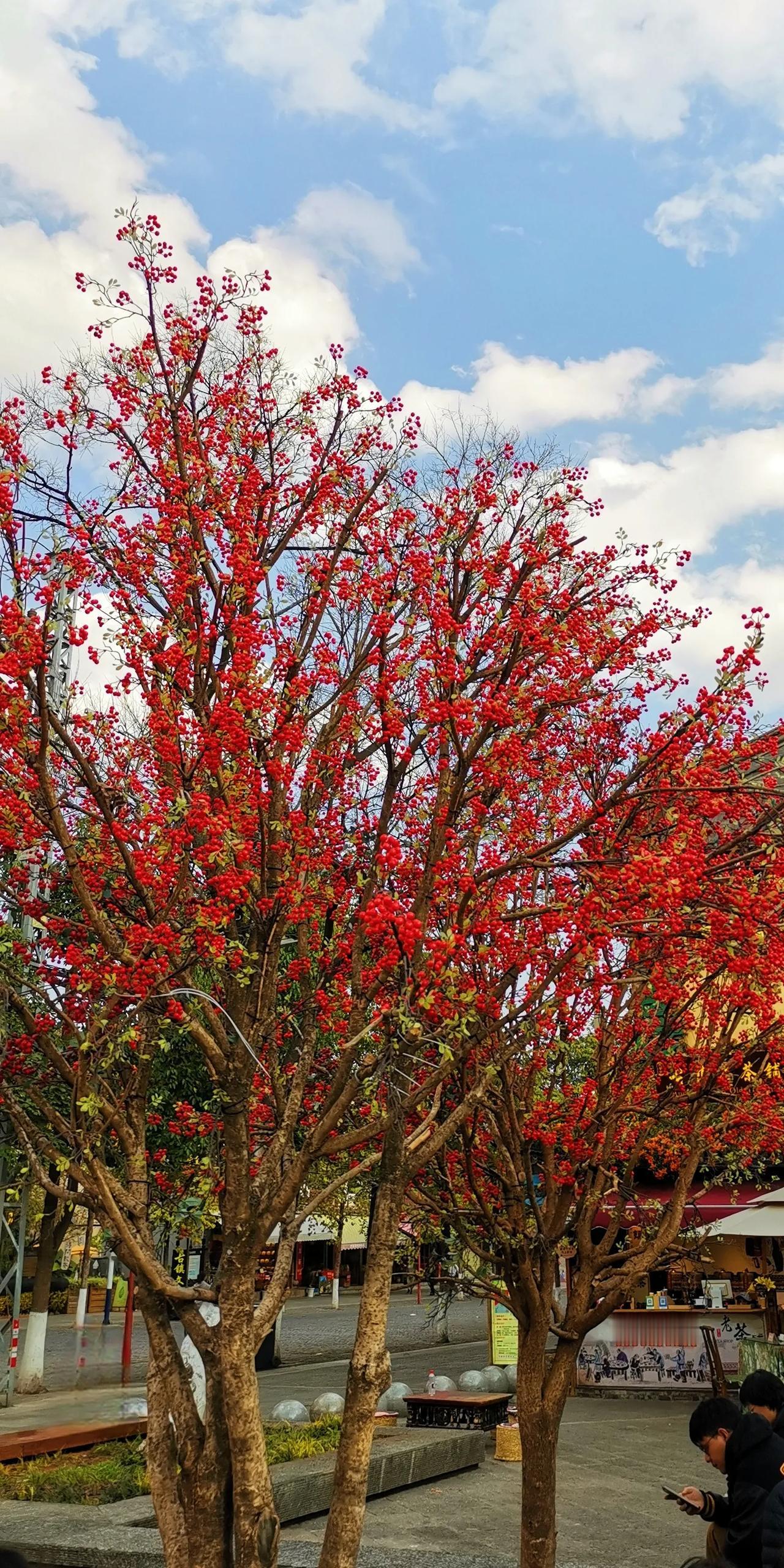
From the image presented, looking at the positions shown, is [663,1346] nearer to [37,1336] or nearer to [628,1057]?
[37,1336]

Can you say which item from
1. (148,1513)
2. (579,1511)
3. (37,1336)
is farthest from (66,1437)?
(37,1336)

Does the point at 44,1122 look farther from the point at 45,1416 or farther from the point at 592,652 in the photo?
the point at 592,652

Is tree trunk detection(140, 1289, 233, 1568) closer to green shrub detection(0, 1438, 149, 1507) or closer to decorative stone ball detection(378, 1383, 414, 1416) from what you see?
green shrub detection(0, 1438, 149, 1507)

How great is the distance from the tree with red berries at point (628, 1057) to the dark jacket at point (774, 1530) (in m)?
2.42

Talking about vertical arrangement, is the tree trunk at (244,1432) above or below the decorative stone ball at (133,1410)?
above

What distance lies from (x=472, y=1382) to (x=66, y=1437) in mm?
6467

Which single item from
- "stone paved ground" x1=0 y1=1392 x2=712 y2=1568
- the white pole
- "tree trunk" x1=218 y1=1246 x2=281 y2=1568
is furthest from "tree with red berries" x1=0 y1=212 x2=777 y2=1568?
the white pole

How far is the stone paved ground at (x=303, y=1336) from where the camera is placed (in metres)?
21.4

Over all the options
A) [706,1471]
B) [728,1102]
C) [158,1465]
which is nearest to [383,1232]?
[158,1465]

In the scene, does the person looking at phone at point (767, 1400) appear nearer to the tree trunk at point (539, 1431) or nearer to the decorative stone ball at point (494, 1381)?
the tree trunk at point (539, 1431)

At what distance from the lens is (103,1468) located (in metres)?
10.9

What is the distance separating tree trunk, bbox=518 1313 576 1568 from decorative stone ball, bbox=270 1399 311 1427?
5.75 meters

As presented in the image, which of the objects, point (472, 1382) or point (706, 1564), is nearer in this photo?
point (706, 1564)

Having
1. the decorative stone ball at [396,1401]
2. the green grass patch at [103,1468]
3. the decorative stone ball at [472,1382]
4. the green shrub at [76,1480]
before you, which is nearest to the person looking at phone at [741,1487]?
the green grass patch at [103,1468]
